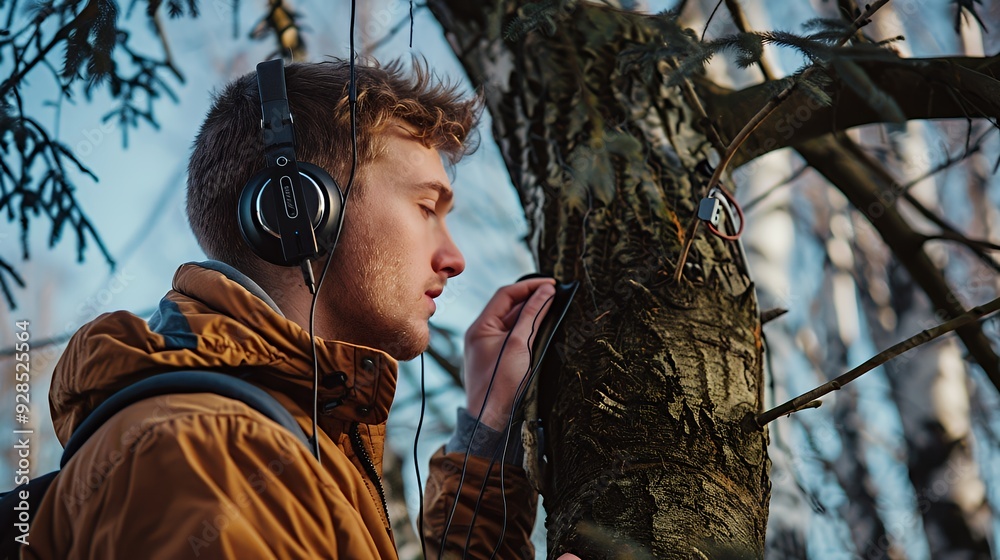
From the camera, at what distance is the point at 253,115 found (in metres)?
1.85

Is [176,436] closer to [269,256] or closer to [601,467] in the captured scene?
[269,256]

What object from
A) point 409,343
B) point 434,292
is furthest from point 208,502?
point 434,292

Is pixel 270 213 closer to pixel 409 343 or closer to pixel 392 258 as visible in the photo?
pixel 392 258

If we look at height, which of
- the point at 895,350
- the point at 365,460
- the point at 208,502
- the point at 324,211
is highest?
the point at 895,350

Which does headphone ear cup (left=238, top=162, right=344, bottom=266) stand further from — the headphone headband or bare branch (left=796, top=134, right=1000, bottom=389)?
bare branch (left=796, top=134, right=1000, bottom=389)

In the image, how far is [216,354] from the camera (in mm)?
1288

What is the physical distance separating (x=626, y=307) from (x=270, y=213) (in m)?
0.77

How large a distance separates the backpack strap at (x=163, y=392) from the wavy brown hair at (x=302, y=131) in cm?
59

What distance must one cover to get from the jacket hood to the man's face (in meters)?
0.25

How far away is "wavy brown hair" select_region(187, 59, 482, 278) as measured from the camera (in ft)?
5.98

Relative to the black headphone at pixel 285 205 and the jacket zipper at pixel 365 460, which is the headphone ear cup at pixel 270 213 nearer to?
the black headphone at pixel 285 205

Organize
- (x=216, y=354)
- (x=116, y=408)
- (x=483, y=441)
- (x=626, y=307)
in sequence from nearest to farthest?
(x=116, y=408)
(x=216, y=354)
(x=626, y=307)
(x=483, y=441)

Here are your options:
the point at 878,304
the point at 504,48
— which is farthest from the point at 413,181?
the point at 878,304

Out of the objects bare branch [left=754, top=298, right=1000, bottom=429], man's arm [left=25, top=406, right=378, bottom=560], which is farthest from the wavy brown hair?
bare branch [left=754, top=298, right=1000, bottom=429]
